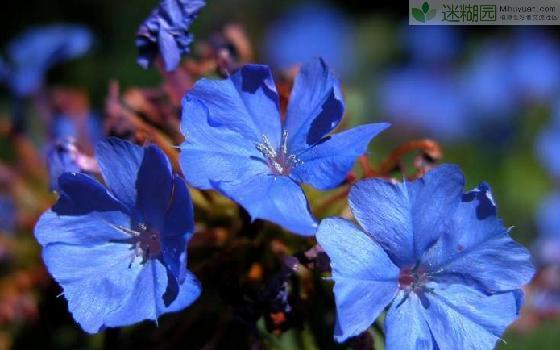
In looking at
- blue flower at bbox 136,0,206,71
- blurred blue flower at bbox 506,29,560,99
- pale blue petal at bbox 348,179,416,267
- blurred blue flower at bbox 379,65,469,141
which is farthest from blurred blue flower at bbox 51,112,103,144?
blurred blue flower at bbox 506,29,560,99

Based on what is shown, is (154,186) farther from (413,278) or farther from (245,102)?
(413,278)

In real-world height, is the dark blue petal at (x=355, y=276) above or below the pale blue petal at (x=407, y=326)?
above

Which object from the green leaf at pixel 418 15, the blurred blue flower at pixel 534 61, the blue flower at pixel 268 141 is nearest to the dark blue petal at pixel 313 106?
the blue flower at pixel 268 141

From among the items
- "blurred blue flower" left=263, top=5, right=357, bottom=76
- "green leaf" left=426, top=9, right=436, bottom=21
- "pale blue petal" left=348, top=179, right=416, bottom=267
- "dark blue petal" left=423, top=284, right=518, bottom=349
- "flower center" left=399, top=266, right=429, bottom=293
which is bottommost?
"blurred blue flower" left=263, top=5, right=357, bottom=76

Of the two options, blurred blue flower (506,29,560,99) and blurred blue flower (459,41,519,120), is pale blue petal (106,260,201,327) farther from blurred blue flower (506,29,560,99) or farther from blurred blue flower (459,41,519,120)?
blurred blue flower (506,29,560,99)

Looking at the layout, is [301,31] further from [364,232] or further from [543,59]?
[364,232]

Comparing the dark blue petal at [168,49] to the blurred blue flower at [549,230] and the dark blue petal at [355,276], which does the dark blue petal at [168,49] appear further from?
the blurred blue flower at [549,230]
